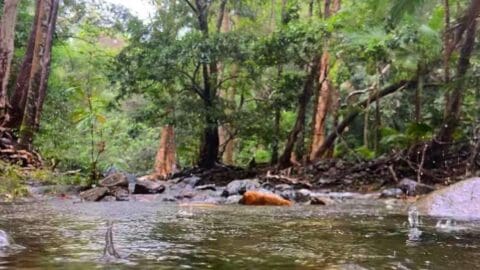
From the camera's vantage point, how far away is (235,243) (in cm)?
292

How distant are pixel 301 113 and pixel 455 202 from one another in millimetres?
8355

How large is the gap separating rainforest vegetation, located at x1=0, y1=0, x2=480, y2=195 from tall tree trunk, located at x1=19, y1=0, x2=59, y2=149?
3 centimetres

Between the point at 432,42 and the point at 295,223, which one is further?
the point at 432,42

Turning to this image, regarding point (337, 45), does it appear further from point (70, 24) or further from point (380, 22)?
point (70, 24)

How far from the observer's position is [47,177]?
30.0ft

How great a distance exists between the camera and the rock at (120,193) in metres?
7.48

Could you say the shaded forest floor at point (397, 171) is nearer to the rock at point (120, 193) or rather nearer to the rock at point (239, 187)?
the rock at point (239, 187)

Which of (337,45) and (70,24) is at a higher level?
(70,24)

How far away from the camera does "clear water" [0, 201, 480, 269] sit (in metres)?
2.28

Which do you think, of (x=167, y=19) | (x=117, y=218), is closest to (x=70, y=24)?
(x=167, y=19)

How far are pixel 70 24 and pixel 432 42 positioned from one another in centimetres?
1232

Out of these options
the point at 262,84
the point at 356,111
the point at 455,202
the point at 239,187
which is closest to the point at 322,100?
the point at 356,111

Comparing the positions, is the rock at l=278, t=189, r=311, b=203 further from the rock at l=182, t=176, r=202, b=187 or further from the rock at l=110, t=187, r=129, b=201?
the rock at l=182, t=176, r=202, b=187

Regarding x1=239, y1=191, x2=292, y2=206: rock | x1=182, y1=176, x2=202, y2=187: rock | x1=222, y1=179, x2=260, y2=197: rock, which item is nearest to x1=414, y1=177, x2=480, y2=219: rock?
x1=239, y1=191, x2=292, y2=206: rock
